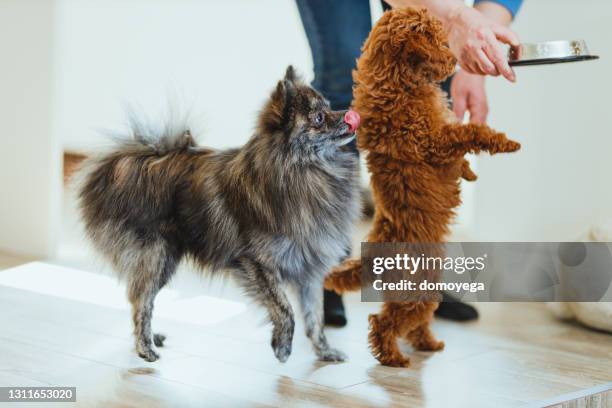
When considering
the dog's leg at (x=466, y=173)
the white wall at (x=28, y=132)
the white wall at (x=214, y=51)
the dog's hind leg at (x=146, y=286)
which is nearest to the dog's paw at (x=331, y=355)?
the dog's hind leg at (x=146, y=286)

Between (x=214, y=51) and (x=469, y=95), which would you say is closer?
(x=469, y=95)

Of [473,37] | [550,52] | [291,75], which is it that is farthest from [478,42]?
[291,75]

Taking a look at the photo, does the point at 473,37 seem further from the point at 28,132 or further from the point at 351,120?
the point at 28,132

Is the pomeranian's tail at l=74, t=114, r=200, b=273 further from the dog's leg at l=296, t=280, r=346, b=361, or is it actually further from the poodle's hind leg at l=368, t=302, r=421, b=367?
the poodle's hind leg at l=368, t=302, r=421, b=367

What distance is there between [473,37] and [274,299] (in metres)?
0.70

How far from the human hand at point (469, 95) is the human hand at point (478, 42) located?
1.19 ft

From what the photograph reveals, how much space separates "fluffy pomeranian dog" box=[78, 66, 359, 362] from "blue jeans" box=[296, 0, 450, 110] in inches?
15.1

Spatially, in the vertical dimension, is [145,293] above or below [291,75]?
below

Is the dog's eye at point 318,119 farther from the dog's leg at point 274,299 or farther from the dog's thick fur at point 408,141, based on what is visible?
the dog's leg at point 274,299

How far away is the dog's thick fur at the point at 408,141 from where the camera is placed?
174 cm

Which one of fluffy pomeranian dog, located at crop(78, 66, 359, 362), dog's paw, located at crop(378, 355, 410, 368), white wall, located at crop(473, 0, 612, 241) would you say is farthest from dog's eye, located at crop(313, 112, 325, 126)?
white wall, located at crop(473, 0, 612, 241)

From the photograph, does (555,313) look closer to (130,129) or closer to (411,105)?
(411,105)

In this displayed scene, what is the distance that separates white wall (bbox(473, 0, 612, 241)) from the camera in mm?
2623

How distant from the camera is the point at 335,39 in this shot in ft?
7.08
